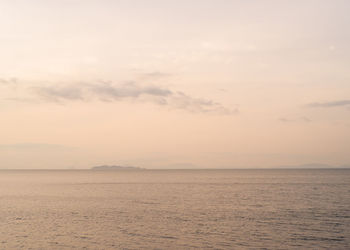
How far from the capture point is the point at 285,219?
48.8 metres

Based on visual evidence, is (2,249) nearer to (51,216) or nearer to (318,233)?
(51,216)

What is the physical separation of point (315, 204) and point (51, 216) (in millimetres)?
51653

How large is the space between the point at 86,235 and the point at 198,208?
27624 millimetres

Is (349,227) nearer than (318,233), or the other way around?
(318,233)

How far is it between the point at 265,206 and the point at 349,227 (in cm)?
2271

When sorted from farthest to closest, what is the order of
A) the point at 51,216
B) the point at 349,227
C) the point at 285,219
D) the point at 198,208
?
the point at 198,208
the point at 51,216
the point at 285,219
the point at 349,227

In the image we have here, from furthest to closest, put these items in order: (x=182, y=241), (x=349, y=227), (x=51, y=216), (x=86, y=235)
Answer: (x=51, y=216) → (x=349, y=227) → (x=86, y=235) → (x=182, y=241)

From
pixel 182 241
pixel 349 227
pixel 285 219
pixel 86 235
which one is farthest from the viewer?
pixel 285 219

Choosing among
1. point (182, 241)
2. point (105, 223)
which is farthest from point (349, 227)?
point (105, 223)

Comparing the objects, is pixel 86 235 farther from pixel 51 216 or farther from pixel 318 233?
pixel 318 233

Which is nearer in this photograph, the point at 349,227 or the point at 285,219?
the point at 349,227

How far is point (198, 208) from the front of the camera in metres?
61.8

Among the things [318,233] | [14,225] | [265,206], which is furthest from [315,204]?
[14,225]

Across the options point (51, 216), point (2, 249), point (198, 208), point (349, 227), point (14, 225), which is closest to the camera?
point (2, 249)
